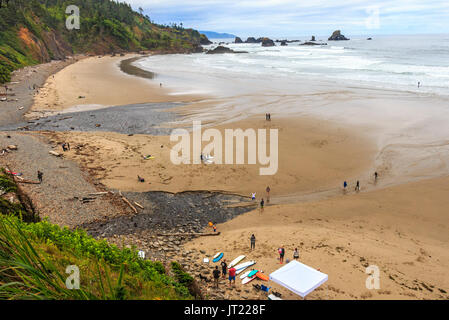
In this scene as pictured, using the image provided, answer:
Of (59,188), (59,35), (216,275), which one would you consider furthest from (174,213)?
(59,35)

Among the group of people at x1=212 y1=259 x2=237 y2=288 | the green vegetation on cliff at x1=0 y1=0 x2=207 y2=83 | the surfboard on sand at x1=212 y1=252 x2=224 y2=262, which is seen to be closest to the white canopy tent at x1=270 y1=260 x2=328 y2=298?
the group of people at x1=212 y1=259 x2=237 y2=288

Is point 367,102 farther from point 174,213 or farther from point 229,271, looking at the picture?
point 229,271

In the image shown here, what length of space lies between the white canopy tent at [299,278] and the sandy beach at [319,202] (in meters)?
0.79

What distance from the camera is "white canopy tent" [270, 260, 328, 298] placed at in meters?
10.2

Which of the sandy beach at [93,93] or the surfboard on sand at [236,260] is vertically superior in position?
the sandy beach at [93,93]

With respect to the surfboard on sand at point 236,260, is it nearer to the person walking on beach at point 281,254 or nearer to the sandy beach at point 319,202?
the sandy beach at point 319,202

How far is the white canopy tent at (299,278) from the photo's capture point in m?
10.2

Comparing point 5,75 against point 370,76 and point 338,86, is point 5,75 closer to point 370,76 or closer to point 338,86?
point 338,86

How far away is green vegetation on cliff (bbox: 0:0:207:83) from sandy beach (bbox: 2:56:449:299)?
1638 inches

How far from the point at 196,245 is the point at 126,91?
42.2 m

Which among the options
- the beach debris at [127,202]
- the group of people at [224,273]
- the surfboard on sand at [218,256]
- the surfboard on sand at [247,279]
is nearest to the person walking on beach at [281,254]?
the surfboard on sand at [247,279]

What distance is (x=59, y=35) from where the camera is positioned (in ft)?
335

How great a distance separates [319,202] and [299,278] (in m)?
8.76
